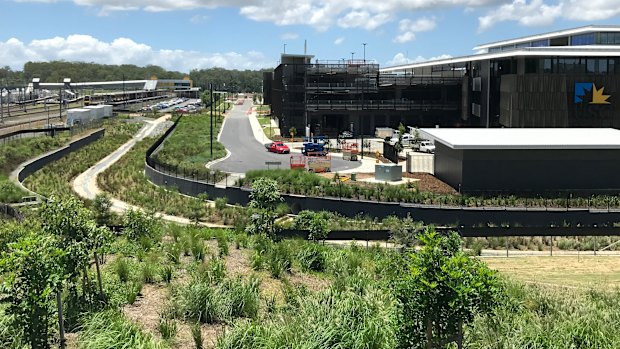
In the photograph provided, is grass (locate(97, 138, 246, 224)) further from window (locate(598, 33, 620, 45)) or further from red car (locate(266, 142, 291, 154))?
window (locate(598, 33, 620, 45))

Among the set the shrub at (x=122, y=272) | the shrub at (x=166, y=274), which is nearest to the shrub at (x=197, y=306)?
the shrub at (x=166, y=274)

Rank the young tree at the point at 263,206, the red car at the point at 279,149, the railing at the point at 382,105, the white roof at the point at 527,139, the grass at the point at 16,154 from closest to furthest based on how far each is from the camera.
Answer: the young tree at the point at 263,206 < the grass at the point at 16,154 < the white roof at the point at 527,139 < the red car at the point at 279,149 < the railing at the point at 382,105

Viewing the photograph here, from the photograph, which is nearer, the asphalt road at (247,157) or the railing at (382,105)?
the asphalt road at (247,157)

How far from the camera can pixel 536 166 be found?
3984cm

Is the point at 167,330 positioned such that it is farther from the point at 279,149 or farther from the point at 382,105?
the point at 382,105

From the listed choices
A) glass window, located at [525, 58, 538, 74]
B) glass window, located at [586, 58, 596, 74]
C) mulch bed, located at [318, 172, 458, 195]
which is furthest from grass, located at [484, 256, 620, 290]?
glass window, located at [586, 58, 596, 74]

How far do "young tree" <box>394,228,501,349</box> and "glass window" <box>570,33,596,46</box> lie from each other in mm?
69453

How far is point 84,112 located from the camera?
104875 mm

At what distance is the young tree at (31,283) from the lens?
10078 millimetres

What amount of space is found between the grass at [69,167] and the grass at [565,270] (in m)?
21.5

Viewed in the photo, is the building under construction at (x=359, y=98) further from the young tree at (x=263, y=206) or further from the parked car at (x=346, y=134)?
the young tree at (x=263, y=206)

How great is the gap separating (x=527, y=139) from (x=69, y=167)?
38301 millimetres

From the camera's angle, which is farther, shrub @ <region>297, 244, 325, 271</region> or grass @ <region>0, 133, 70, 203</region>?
grass @ <region>0, 133, 70, 203</region>

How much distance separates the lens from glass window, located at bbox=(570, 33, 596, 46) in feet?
234
